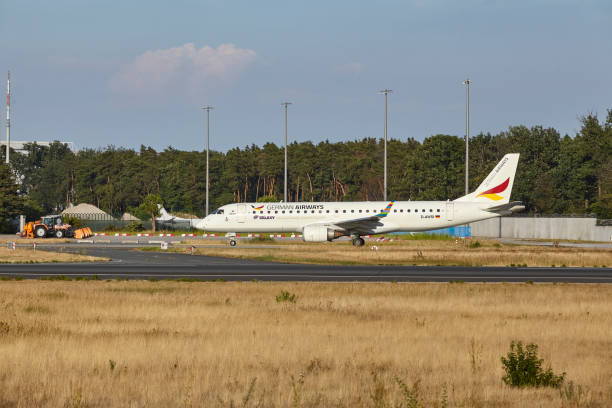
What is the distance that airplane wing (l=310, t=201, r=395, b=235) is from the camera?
187 feet

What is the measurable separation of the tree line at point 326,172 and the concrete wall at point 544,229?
13794 mm

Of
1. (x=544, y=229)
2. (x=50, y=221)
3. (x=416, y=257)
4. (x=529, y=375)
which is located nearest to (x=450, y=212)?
(x=416, y=257)

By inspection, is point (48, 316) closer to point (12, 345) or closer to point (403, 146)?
point (12, 345)

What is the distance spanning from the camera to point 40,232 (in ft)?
245

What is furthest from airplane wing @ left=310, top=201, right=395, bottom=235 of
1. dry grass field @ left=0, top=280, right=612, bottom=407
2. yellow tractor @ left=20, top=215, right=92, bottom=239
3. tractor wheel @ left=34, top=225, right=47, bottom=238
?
dry grass field @ left=0, top=280, right=612, bottom=407

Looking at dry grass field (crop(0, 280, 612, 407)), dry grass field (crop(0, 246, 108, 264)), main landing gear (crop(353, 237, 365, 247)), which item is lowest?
dry grass field (crop(0, 280, 612, 407))

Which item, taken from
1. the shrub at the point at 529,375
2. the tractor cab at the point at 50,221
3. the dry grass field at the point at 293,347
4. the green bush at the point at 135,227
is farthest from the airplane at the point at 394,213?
the shrub at the point at 529,375

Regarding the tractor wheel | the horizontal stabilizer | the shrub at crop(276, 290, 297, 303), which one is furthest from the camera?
the tractor wheel

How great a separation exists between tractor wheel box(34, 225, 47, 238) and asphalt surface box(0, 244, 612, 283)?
3717cm

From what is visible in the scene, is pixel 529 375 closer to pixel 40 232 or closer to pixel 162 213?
pixel 40 232

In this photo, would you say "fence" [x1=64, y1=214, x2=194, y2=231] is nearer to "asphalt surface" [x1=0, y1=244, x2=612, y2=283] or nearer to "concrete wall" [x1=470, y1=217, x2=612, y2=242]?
"concrete wall" [x1=470, y1=217, x2=612, y2=242]

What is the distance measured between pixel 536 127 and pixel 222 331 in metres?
113

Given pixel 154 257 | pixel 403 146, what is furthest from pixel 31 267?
pixel 403 146

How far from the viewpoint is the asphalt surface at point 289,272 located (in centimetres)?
3067
